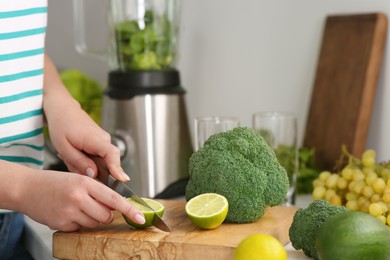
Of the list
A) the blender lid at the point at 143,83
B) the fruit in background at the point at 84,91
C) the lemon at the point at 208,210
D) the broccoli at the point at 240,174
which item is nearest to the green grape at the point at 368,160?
the broccoli at the point at 240,174

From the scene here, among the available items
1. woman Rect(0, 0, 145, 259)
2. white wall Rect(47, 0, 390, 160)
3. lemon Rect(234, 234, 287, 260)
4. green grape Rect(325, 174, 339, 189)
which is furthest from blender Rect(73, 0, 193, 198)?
lemon Rect(234, 234, 287, 260)

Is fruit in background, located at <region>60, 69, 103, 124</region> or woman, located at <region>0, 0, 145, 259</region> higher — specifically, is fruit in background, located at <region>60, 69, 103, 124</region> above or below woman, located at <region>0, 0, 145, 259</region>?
below

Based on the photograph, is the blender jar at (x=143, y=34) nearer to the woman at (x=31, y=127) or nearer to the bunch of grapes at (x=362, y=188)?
the woman at (x=31, y=127)

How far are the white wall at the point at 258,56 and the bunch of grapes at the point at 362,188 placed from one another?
0.21 m

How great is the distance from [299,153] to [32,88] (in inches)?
21.2

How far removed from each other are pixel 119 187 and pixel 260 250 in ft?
0.92

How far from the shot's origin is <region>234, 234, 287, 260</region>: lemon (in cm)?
90

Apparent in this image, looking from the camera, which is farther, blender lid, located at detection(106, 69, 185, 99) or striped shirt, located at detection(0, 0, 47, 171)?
blender lid, located at detection(106, 69, 185, 99)

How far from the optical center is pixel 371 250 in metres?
0.88

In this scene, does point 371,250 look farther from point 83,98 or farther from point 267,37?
point 83,98

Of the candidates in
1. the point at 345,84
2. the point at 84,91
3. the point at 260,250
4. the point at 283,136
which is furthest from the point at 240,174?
the point at 84,91

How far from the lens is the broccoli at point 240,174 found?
1.10 metres

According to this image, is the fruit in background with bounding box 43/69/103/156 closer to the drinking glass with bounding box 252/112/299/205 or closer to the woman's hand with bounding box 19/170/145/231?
the drinking glass with bounding box 252/112/299/205

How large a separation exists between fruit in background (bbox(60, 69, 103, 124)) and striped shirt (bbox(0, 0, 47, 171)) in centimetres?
58
